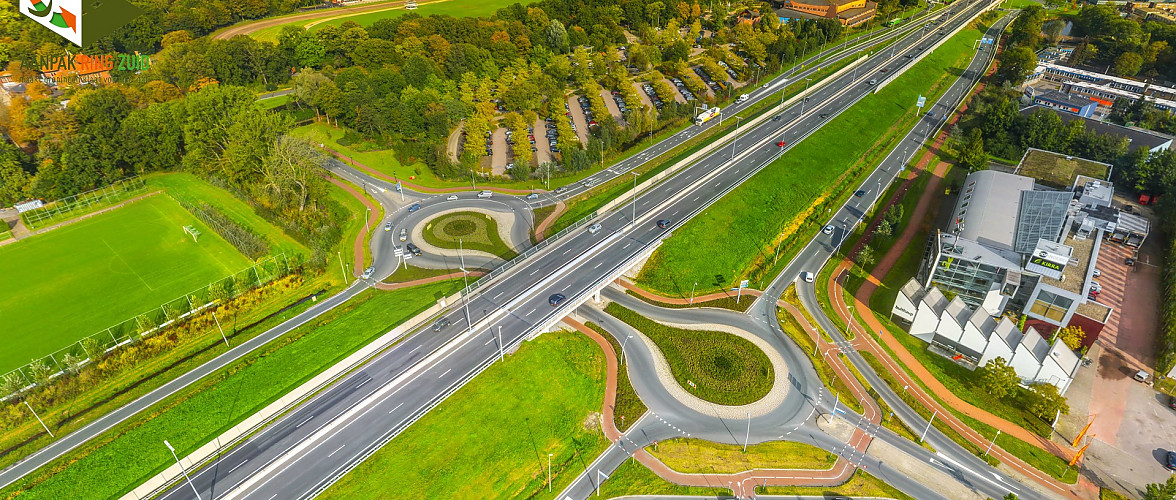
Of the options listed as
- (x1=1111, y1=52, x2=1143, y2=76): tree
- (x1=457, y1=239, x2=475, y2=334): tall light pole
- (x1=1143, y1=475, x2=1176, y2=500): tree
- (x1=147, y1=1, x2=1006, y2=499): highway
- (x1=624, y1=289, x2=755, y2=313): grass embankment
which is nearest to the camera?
(x1=1143, y1=475, x2=1176, y2=500): tree

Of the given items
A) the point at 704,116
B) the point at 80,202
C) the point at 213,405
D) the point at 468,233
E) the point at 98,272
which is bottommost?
the point at 213,405

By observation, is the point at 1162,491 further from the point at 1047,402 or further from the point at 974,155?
the point at 974,155

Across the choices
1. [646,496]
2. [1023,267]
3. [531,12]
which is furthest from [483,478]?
[531,12]

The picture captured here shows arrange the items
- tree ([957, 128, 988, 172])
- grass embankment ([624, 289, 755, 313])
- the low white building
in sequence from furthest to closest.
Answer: tree ([957, 128, 988, 172]) < grass embankment ([624, 289, 755, 313]) < the low white building

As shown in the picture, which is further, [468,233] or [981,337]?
[468,233]

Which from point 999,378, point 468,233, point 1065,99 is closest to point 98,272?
point 468,233

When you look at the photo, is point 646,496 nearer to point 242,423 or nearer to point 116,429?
point 242,423

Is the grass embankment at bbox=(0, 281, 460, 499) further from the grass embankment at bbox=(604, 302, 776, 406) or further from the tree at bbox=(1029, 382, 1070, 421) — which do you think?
the tree at bbox=(1029, 382, 1070, 421)

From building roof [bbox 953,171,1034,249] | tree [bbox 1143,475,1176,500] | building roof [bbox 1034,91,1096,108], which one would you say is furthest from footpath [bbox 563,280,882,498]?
building roof [bbox 1034,91,1096,108]
